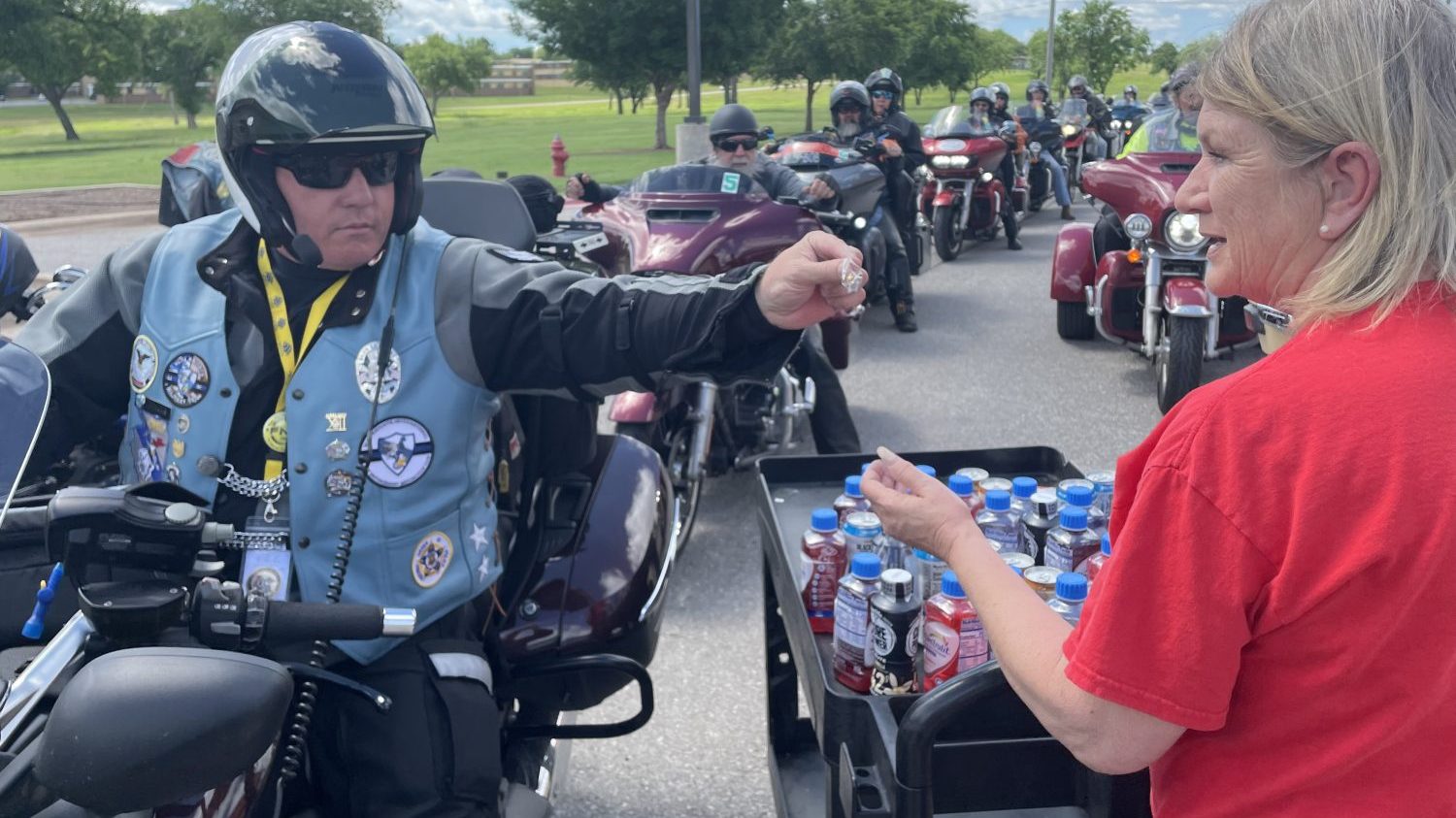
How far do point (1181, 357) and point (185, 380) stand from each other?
226 inches

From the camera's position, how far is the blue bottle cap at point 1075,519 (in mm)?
2324

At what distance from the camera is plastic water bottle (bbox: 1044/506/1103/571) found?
Result: 231cm

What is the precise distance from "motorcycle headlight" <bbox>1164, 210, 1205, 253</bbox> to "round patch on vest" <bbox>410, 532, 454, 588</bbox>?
5.81 m

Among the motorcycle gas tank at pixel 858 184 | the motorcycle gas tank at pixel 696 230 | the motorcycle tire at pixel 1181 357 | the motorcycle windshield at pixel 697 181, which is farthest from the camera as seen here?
the motorcycle gas tank at pixel 858 184

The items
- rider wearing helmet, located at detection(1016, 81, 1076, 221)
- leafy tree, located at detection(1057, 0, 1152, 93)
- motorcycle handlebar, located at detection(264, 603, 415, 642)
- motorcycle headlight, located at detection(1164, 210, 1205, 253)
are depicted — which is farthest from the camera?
leafy tree, located at detection(1057, 0, 1152, 93)

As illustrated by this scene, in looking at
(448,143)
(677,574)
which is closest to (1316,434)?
(677,574)

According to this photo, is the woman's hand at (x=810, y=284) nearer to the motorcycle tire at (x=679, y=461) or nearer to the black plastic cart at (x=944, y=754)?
the black plastic cart at (x=944, y=754)

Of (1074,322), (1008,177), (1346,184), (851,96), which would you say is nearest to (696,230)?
(1346,184)

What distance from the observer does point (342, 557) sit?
7.09 ft

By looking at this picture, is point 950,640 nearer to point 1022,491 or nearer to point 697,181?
point 1022,491

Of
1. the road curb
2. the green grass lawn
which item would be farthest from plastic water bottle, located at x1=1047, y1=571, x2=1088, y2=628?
the green grass lawn

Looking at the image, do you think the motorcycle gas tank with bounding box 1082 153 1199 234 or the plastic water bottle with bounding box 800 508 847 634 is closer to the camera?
the plastic water bottle with bounding box 800 508 847 634

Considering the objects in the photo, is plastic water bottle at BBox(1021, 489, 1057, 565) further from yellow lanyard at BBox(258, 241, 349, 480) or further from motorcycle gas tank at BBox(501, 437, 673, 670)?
yellow lanyard at BBox(258, 241, 349, 480)

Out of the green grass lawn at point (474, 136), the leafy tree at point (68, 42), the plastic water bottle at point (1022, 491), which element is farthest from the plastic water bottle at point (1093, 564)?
the leafy tree at point (68, 42)
